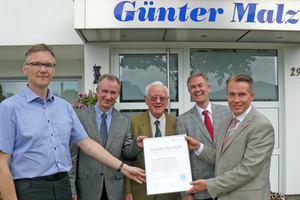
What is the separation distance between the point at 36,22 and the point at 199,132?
4.17 m

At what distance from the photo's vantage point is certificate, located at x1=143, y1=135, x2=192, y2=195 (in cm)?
258

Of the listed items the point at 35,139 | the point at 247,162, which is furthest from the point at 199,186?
the point at 35,139

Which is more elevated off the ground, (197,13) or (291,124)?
(197,13)

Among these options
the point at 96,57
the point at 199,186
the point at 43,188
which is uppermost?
the point at 96,57

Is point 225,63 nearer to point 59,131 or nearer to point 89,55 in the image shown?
point 89,55

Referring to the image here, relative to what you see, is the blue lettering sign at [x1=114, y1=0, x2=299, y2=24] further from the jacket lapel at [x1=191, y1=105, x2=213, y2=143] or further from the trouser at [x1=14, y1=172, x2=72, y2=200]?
the trouser at [x1=14, y1=172, x2=72, y2=200]

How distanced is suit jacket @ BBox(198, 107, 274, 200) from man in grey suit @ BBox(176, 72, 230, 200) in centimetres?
46

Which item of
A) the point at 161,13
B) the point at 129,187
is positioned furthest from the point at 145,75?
the point at 129,187

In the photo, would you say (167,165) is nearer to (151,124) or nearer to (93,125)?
(151,124)

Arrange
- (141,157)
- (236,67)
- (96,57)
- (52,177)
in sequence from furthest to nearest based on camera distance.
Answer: (236,67) < (96,57) < (141,157) < (52,177)

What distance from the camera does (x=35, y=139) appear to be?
6.68 feet

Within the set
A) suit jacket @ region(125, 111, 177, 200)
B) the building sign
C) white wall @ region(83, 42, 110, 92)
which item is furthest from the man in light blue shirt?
white wall @ region(83, 42, 110, 92)

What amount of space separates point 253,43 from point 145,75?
2.29 metres

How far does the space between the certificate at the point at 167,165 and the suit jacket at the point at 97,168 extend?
0.24m
